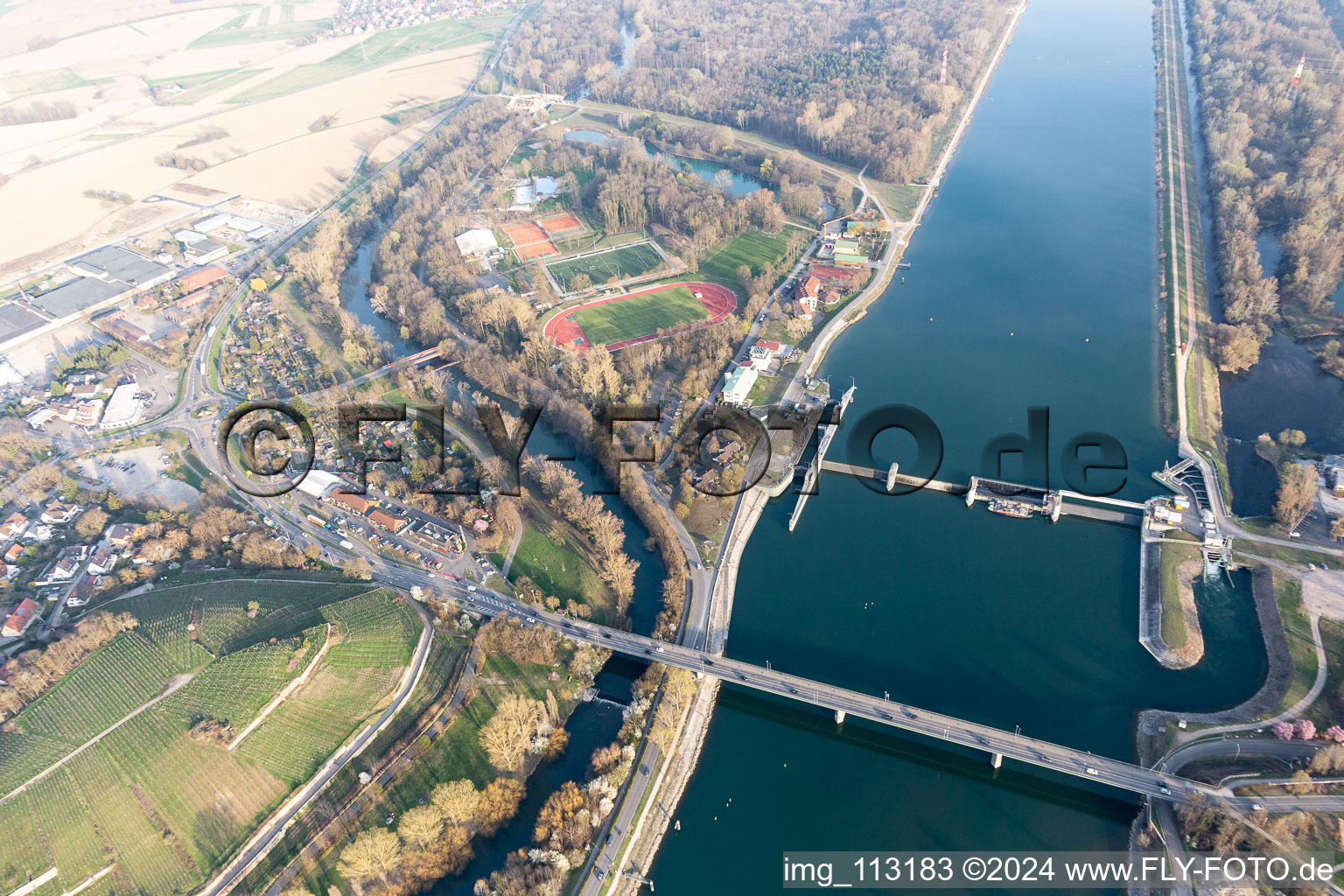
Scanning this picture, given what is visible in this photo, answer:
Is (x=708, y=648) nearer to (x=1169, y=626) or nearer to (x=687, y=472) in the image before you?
(x=687, y=472)

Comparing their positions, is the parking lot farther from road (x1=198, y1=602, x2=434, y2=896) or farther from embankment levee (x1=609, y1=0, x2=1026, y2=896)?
embankment levee (x1=609, y1=0, x2=1026, y2=896)

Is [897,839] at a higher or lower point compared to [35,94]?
lower

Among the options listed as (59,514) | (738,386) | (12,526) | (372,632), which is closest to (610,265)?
(738,386)

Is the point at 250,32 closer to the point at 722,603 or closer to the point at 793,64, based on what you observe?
the point at 793,64

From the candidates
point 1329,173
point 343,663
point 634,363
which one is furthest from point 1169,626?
point 1329,173

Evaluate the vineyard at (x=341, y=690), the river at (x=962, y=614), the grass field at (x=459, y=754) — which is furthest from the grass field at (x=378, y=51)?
the grass field at (x=459, y=754)
